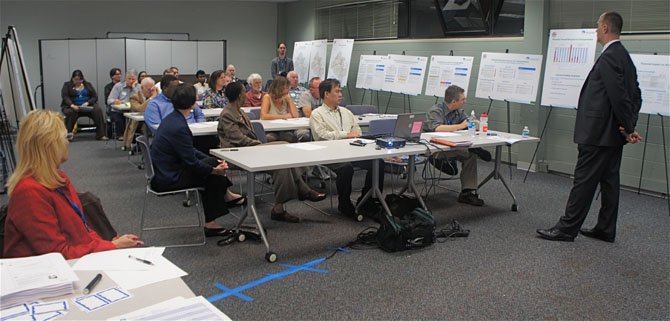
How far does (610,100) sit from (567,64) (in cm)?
246

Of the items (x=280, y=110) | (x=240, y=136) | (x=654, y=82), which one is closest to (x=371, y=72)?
(x=280, y=110)

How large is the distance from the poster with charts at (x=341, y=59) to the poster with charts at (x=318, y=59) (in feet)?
0.85

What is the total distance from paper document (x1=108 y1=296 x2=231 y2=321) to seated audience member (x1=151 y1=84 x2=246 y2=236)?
7.88ft

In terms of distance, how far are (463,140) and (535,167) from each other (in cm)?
247

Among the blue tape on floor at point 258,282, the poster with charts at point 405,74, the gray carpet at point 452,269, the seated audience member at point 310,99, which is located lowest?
the blue tape on floor at point 258,282

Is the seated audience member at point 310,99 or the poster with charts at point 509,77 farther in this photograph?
the seated audience member at point 310,99

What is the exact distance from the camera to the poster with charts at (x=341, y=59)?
9562 millimetres

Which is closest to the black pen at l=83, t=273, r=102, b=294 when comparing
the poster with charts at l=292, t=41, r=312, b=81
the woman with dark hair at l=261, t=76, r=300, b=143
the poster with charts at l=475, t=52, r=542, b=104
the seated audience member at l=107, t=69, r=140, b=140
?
the woman with dark hair at l=261, t=76, r=300, b=143

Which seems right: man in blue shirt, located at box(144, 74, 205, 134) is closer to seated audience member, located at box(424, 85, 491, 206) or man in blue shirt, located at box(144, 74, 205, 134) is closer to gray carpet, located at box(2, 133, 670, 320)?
gray carpet, located at box(2, 133, 670, 320)

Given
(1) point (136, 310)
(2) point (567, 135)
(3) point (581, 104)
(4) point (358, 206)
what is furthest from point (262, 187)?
(1) point (136, 310)

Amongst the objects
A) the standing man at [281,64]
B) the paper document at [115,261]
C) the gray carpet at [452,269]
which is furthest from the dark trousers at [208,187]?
the standing man at [281,64]

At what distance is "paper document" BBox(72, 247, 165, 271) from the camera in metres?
1.80

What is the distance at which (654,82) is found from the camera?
17.6 ft

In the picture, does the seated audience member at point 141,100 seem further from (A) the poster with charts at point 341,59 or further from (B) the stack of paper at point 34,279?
(B) the stack of paper at point 34,279
